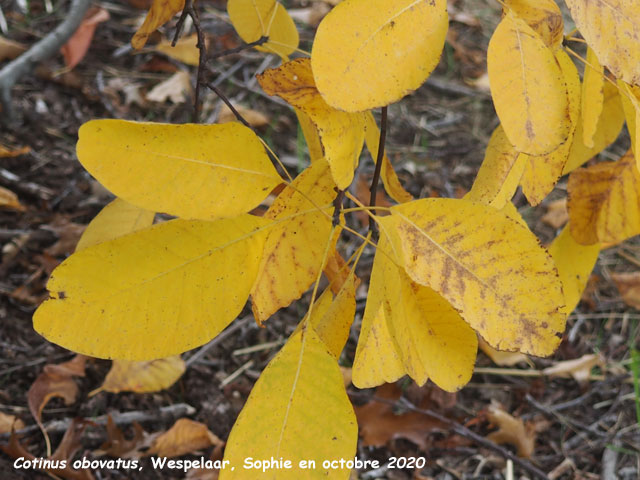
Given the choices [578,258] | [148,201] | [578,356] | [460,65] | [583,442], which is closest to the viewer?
[148,201]

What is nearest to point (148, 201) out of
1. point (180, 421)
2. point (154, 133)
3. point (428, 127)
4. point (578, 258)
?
point (154, 133)

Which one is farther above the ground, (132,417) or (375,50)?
(375,50)

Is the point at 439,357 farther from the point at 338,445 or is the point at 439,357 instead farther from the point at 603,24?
the point at 603,24

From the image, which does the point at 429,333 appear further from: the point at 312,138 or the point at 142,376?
the point at 142,376

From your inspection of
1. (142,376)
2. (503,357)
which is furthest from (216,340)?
(503,357)

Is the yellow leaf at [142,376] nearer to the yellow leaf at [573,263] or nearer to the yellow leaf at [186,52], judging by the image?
the yellow leaf at [573,263]

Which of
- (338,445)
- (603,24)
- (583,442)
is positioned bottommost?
(583,442)

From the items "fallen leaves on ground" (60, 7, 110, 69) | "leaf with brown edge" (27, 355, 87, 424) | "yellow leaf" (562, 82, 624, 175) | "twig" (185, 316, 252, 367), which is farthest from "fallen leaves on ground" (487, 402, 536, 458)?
"fallen leaves on ground" (60, 7, 110, 69)
